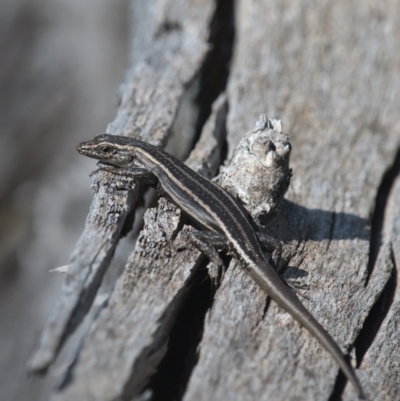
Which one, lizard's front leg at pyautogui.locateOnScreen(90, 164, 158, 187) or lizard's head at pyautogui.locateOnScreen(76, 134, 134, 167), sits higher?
lizard's head at pyautogui.locateOnScreen(76, 134, 134, 167)

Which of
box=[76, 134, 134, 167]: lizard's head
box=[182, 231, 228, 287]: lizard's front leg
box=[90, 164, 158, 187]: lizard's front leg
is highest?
box=[76, 134, 134, 167]: lizard's head

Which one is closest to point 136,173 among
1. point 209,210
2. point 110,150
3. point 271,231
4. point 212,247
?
point 110,150

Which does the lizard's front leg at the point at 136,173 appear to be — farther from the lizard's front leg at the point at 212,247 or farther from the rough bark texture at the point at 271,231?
the lizard's front leg at the point at 212,247

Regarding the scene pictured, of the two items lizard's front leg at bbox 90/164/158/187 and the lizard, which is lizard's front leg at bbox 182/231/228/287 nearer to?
the lizard

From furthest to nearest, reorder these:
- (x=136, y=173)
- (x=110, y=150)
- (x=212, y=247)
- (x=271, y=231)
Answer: (x=110, y=150) < (x=136, y=173) < (x=271, y=231) < (x=212, y=247)

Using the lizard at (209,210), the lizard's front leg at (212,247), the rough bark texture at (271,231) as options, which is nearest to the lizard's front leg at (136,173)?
the lizard at (209,210)

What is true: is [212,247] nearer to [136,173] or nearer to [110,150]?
[136,173]

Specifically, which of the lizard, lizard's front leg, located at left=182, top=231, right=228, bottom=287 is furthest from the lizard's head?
lizard's front leg, located at left=182, top=231, right=228, bottom=287
